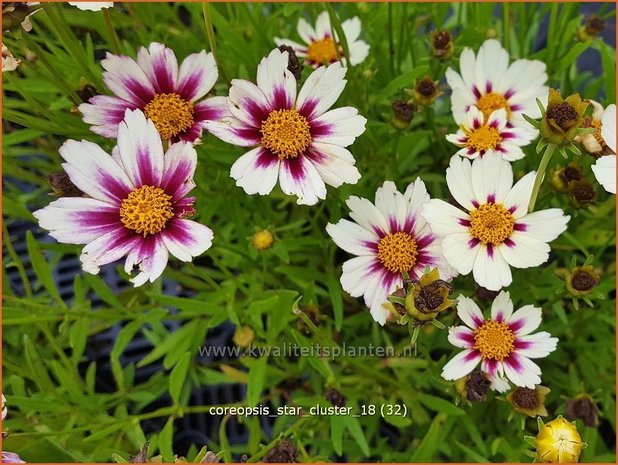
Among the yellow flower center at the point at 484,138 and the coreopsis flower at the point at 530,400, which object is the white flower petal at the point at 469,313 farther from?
the yellow flower center at the point at 484,138

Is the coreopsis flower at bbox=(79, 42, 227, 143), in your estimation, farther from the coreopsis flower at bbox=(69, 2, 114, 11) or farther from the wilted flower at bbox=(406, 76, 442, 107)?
the wilted flower at bbox=(406, 76, 442, 107)

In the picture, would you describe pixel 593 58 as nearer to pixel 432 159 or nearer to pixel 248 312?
pixel 432 159

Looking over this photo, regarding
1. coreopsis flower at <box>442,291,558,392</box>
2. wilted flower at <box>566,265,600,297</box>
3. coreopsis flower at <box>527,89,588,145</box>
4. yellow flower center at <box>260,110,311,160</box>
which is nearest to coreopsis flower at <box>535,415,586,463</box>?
coreopsis flower at <box>442,291,558,392</box>

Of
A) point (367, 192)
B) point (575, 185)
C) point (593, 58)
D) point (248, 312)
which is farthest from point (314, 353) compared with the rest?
point (593, 58)

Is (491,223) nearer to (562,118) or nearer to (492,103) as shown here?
(562,118)

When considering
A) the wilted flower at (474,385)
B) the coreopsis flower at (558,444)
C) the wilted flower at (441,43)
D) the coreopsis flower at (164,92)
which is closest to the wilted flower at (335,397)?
the wilted flower at (474,385)

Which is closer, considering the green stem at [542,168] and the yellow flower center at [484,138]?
the green stem at [542,168]

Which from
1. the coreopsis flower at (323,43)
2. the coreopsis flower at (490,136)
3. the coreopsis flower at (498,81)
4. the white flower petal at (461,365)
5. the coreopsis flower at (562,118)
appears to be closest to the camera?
the coreopsis flower at (562,118)
